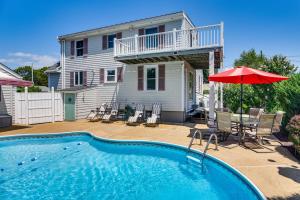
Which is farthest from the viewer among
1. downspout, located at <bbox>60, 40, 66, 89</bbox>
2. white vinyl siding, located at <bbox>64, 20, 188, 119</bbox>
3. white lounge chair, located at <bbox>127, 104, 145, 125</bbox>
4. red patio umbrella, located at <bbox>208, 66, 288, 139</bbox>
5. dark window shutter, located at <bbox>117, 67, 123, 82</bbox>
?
downspout, located at <bbox>60, 40, 66, 89</bbox>

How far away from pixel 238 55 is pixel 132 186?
5102 cm

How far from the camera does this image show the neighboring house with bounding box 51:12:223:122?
11422 millimetres

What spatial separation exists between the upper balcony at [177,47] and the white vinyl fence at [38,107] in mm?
5406

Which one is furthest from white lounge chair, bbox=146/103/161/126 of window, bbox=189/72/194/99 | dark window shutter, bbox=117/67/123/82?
dark window shutter, bbox=117/67/123/82

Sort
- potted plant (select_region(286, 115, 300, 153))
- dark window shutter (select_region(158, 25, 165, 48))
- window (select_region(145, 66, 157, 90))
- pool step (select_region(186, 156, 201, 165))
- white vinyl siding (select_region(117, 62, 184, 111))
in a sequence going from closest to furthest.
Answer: potted plant (select_region(286, 115, 300, 153)) → pool step (select_region(186, 156, 201, 165)) → dark window shutter (select_region(158, 25, 165, 48)) → white vinyl siding (select_region(117, 62, 184, 111)) → window (select_region(145, 66, 157, 90))

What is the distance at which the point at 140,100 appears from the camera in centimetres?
1398

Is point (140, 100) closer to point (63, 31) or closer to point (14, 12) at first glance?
point (63, 31)

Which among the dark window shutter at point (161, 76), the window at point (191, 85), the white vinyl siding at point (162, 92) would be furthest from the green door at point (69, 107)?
the window at point (191, 85)

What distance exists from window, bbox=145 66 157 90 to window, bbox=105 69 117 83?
2.93 metres

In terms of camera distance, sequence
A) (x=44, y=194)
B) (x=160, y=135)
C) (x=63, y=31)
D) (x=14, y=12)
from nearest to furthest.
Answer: (x=44, y=194) → (x=160, y=135) → (x=14, y=12) → (x=63, y=31)

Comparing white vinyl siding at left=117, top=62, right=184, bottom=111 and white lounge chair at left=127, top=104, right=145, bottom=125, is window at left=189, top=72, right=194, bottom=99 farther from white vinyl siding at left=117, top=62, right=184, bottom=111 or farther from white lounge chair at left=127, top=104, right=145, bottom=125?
white lounge chair at left=127, top=104, right=145, bottom=125

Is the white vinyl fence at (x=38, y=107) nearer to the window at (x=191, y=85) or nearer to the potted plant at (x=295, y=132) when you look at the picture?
the window at (x=191, y=85)

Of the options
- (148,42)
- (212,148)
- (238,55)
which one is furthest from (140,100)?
→ (238,55)

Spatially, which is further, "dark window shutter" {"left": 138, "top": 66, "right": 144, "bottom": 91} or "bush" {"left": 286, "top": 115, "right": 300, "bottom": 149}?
"dark window shutter" {"left": 138, "top": 66, "right": 144, "bottom": 91}
